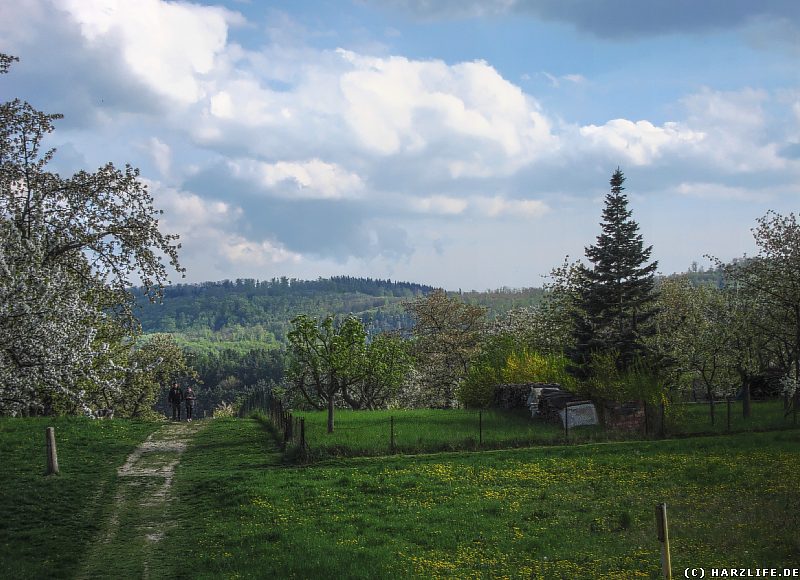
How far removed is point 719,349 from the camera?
1724 inches

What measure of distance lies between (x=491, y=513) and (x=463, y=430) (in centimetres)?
1734

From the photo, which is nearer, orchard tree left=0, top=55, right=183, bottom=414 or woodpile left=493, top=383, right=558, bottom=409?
orchard tree left=0, top=55, right=183, bottom=414

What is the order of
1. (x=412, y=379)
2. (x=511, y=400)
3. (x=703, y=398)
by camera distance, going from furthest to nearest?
1. (x=412, y=379)
2. (x=703, y=398)
3. (x=511, y=400)

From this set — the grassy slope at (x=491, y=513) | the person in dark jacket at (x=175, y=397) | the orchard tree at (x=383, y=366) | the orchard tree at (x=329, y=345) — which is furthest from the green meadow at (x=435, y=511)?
the person in dark jacket at (x=175, y=397)

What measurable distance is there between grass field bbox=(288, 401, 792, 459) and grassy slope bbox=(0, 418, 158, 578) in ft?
29.6

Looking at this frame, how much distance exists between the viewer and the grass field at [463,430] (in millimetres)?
30984

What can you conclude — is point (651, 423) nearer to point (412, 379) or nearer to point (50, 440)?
point (50, 440)

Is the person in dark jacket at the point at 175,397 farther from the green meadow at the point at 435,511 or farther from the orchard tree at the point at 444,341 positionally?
the orchard tree at the point at 444,341

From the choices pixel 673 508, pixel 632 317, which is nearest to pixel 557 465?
pixel 673 508

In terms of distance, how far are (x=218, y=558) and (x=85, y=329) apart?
8.90 m

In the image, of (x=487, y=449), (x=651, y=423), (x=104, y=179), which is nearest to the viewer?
(x=104, y=179)

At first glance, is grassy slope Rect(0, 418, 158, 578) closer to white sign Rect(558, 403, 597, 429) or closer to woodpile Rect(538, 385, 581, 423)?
woodpile Rect(538, 385, 581, 423)

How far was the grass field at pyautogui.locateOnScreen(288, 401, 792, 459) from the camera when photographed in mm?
30984

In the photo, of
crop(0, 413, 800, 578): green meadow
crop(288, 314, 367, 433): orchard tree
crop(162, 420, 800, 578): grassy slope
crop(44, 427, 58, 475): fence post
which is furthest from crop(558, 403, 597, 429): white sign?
crop(44, 427, 58, 475): fence post
